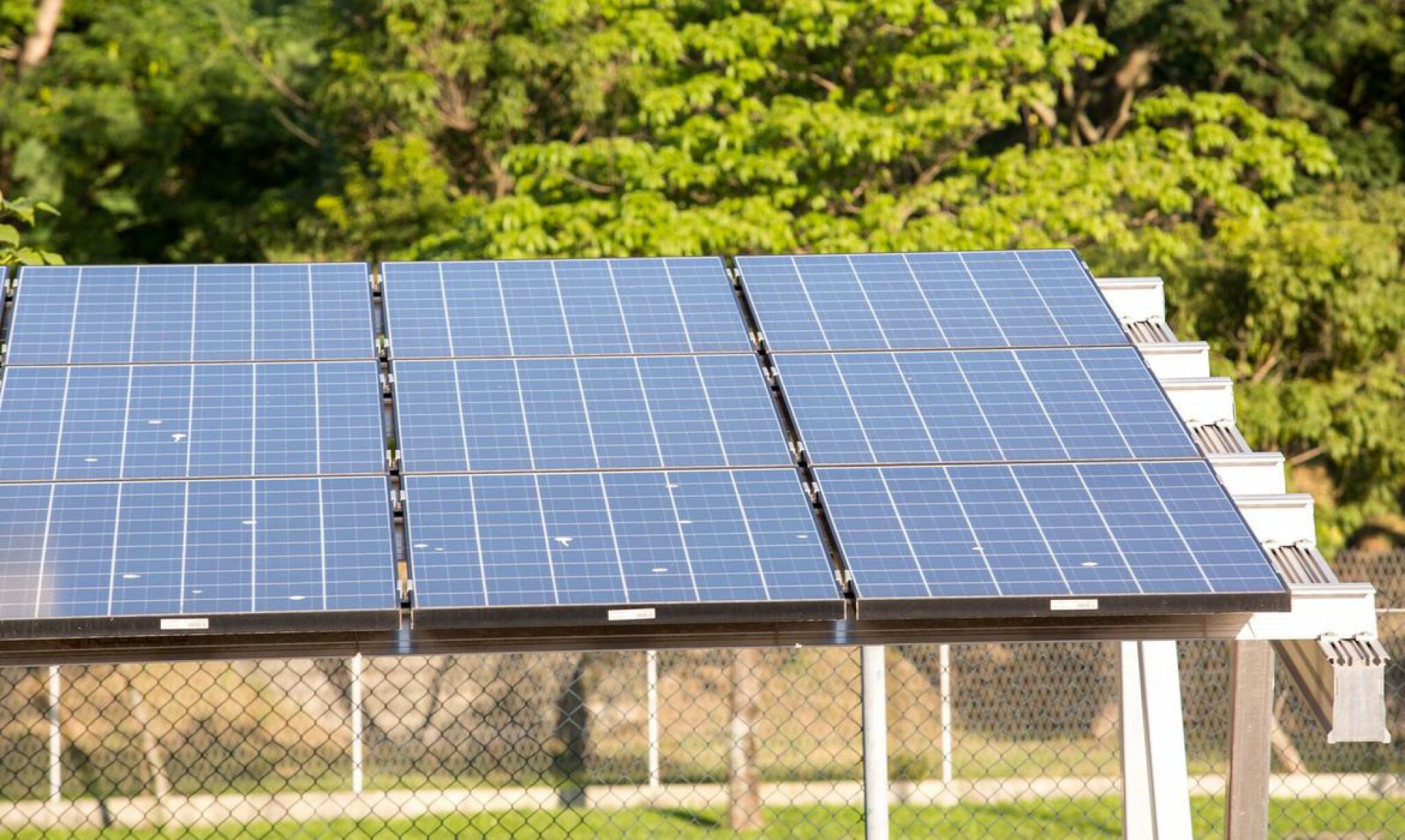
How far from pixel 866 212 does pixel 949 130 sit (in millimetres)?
1666

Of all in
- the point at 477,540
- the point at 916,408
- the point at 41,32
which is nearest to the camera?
the point at 477,540

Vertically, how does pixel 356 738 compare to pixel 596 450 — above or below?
below

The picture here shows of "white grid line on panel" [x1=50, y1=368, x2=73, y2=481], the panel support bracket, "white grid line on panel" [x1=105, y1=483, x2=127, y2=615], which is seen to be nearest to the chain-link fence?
"white grid line on panel" [x1=50, y1=368, x2=73, y2=481]

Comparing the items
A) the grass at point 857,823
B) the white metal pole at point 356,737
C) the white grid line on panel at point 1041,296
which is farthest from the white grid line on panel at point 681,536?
the grass at point 857,823

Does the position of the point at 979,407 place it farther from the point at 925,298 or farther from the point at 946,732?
the point at 946,732

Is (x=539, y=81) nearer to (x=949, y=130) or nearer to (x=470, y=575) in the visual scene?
(x=949, y=130)

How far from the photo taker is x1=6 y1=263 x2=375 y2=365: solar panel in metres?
7.02

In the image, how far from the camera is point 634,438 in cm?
655

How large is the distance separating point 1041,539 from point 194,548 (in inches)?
110

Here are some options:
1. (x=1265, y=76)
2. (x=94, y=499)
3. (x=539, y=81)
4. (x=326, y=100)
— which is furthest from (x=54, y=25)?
(x=94, y=499)

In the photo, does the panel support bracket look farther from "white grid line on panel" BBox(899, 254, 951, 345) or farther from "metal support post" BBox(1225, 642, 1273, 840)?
"white grid line on panel" BBox(899, 254, 951, 345)

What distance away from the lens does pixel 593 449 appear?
6484mm

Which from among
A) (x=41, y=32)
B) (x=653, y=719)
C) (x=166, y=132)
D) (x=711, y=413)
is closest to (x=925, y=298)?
(x=711, y=413)

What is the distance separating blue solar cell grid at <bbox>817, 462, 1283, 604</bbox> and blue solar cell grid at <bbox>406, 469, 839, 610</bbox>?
198 millimetres
